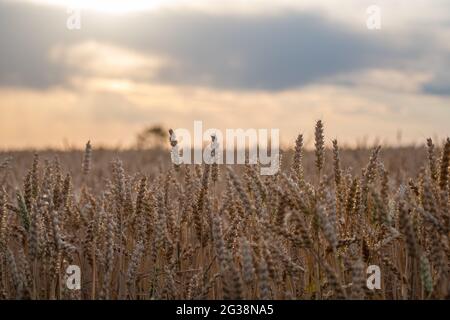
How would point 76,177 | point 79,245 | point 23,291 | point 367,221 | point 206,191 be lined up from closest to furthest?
point 23,291 < point 206,191 < point 367,221 < point 79,245 < point 76,177

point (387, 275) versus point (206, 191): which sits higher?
point (206, 191)

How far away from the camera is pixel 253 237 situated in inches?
146

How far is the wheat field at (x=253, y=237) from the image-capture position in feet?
9.73

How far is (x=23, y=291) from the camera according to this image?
131 inches

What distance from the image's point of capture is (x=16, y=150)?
17719 millimetres

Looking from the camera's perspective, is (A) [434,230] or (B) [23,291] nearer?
(A) [434,230]

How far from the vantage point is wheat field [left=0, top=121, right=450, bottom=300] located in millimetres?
2967

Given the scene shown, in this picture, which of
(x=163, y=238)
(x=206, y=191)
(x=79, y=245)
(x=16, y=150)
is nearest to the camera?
(x=163, y=238)

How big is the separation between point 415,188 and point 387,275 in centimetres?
51
